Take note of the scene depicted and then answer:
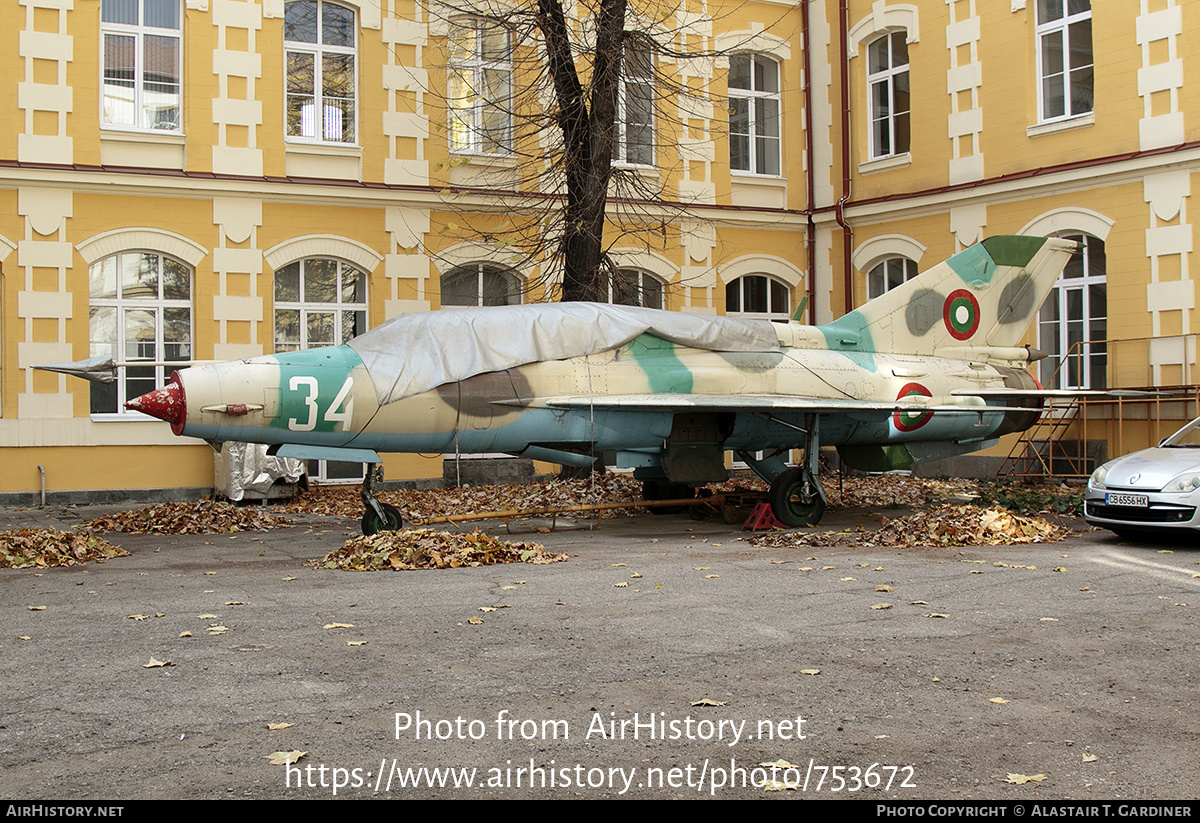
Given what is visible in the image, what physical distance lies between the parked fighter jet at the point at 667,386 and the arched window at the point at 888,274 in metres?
6.64

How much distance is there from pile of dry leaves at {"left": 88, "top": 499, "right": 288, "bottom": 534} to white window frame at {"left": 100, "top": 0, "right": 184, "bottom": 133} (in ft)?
23.5

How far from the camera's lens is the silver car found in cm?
986

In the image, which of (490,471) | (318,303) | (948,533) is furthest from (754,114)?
(948,533)

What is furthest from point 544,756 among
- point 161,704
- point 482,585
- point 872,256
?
point 872,256

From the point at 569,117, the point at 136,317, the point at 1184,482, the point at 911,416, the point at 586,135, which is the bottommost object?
the point at 1184,482

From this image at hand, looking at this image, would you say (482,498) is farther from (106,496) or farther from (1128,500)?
(1128,500)

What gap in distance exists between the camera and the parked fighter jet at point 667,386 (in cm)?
1028

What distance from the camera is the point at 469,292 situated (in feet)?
64.1

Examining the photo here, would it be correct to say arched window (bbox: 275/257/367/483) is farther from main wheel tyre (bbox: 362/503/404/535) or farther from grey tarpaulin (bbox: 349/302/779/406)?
grey tarpaulin (bbox: 349/302/779/406)

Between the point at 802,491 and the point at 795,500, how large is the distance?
0.43 feet

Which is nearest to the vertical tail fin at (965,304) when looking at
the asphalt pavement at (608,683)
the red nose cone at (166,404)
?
the asphalt pavement at (608,683)

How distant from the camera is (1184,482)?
392 inches

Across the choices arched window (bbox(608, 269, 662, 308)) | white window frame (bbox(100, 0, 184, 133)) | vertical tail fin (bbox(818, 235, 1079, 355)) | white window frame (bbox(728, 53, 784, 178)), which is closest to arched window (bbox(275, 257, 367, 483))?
white window frame (bbox(100, 0, 184, 133))

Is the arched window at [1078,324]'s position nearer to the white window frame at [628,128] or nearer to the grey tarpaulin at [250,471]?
the white window frame at [628,128]
